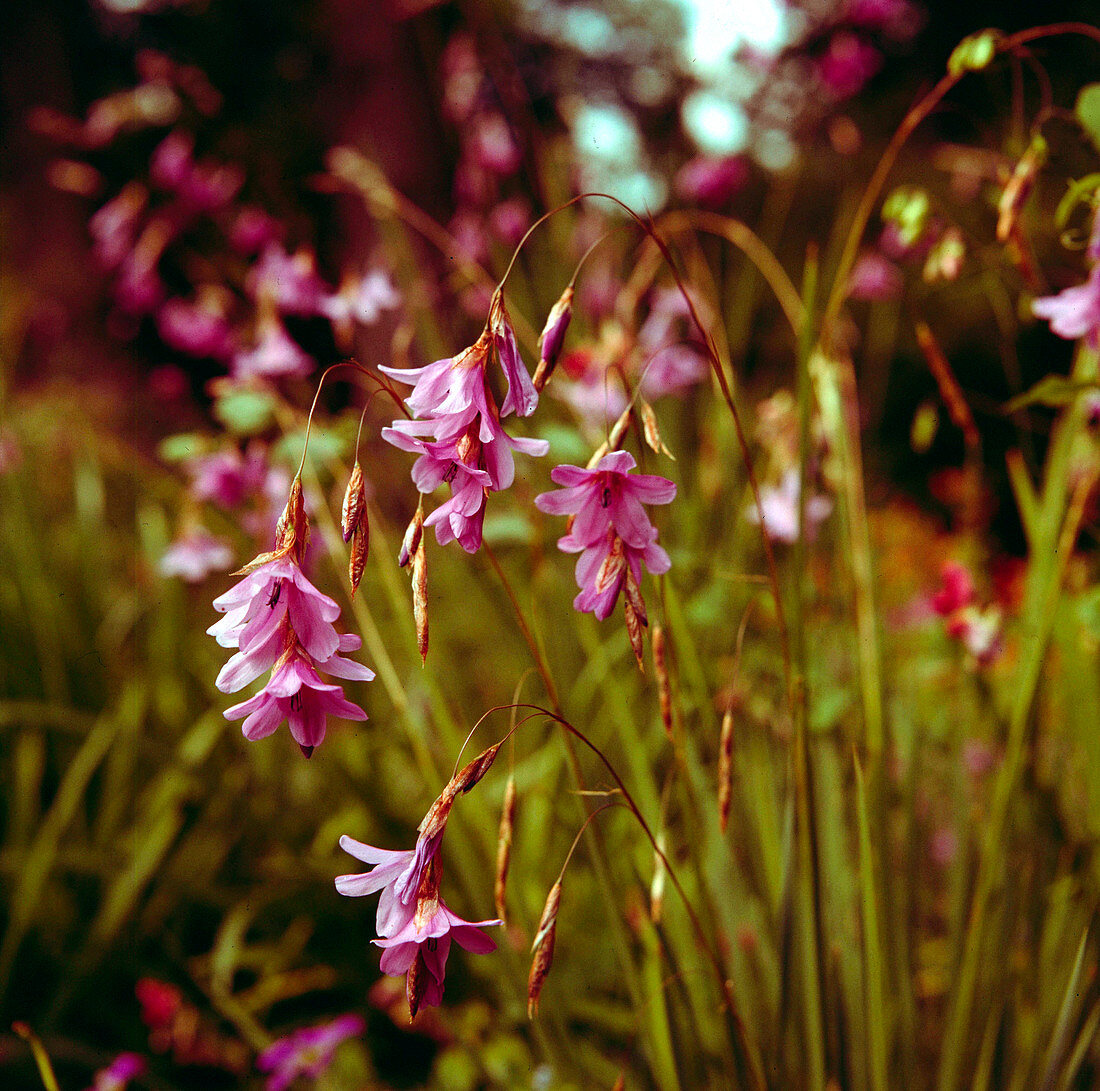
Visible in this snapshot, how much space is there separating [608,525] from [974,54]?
63 cm

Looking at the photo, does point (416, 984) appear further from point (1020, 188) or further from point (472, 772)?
point (1020, 188)

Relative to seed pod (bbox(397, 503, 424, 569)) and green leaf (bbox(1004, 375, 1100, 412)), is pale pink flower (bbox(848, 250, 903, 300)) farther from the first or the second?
seed pod (bbox(397, 503, 424, 569))

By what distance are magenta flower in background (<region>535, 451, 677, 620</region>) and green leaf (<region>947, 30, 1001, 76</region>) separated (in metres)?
0.58

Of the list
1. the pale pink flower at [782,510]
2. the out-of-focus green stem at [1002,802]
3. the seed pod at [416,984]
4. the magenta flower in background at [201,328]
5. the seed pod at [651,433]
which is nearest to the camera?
the seed pod at [416,984]

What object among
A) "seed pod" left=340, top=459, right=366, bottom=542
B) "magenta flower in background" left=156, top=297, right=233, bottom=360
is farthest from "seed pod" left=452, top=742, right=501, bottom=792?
"magenta flower in background" left=156, top=297, right=233, bottom=360

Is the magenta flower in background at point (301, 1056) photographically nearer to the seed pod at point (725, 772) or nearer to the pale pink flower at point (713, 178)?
the seed pod at point (725, 772)

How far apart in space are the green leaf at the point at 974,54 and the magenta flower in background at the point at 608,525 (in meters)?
0.58

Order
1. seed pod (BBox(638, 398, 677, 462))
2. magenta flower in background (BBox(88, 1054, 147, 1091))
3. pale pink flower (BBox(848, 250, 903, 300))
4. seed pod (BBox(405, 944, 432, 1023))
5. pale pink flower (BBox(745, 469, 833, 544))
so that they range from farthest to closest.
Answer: pale pink flower (BBox(848, 250, 903, 300)), pale pink flower (BBox(745, 469, 833, 544)), magenta flower in background (BBox(88, 1054, 147, 1091)), seed pod (BBox(638, 398, 677, 462)), seed pod (BBox(405, 944, 432, 1023))

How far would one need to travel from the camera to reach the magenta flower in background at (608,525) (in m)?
0.60

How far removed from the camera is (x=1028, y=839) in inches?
46.3

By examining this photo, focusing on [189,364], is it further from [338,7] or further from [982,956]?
[982,956]

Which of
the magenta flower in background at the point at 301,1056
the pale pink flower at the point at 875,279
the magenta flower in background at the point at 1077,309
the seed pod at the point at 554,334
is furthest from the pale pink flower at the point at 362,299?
the pale pink flower at the point at 875,279

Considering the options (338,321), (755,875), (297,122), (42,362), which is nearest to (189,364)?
(42,362)

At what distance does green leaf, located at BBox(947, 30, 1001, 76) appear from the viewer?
825 millimetres
